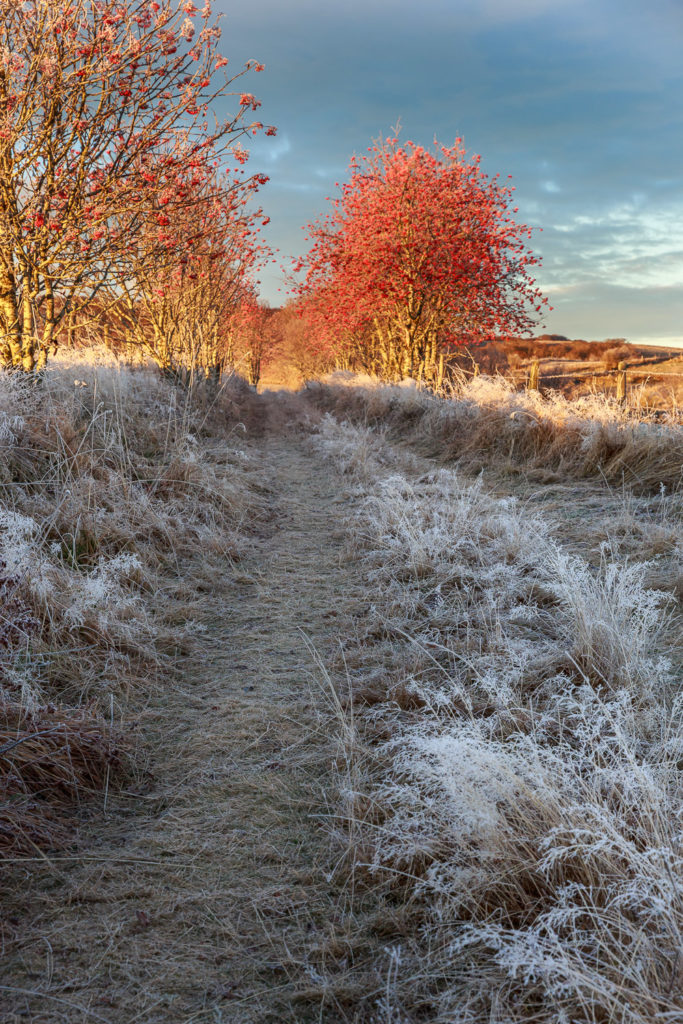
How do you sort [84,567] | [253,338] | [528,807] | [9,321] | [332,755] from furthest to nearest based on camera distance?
[253,338] < [9,321] < [84,567] < [332,755] < [528,807]

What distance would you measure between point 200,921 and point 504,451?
632 centimetres

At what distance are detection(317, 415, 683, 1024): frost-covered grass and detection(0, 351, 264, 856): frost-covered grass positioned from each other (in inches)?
41.8

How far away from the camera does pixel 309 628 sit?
148 inches

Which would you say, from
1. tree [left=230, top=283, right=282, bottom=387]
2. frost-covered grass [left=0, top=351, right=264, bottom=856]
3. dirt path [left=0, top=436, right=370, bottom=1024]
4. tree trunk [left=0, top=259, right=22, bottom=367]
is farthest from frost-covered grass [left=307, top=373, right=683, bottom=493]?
tree [left=230, top=283, right=282, bottom=387]

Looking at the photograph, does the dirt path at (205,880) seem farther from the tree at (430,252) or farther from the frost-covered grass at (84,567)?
the tree at (430,252)

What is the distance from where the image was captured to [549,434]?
7121 mm

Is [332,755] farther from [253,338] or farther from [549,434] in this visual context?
[253,338]

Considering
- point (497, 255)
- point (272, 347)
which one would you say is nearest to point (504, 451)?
point (497, 255)

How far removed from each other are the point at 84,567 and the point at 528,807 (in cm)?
301

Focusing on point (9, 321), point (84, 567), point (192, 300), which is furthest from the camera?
point (192, 300)

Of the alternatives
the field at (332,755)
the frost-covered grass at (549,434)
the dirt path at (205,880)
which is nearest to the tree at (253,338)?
the frost-covered grass at (549,434)

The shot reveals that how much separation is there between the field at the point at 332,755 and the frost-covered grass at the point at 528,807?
0.01 meters

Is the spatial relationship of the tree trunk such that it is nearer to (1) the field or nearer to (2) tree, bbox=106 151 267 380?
(1) the field

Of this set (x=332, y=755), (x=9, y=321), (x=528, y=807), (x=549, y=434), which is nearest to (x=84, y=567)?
(x=332, y=755)
